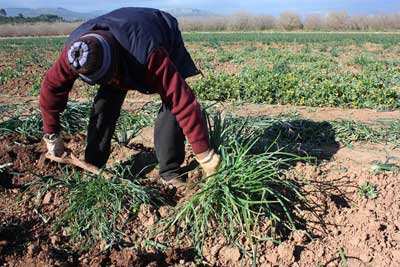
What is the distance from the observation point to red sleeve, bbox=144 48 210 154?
2256 mm

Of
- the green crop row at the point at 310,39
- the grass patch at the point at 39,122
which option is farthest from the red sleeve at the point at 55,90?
the green crop row at the point at 310,39

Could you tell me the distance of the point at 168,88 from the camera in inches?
91.0

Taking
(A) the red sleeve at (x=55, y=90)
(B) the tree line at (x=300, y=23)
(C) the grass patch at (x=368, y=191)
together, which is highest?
(A) the red sleeve at (x=55, y=90)

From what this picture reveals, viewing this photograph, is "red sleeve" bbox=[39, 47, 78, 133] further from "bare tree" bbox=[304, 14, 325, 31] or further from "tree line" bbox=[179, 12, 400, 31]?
"bare tree" bbox=[304, 14, 325, 31]

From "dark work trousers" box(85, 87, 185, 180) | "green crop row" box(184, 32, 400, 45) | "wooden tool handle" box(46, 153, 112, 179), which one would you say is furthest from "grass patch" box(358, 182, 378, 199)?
"green crop row" box(184, 32, 400, 45)

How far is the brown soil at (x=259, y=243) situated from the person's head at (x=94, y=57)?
0.93 metres

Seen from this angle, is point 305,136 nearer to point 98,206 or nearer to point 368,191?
point 368,191

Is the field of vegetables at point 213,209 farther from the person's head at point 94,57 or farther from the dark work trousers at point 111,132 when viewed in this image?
the person's head at point 94,57

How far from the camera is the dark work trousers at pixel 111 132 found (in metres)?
2.87

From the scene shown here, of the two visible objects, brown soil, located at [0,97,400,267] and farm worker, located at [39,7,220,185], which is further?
brown soil, located at [0,97,400,267]

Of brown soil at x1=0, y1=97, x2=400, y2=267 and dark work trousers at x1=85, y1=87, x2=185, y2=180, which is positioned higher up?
dark work trousers at x1=85, y1=87, x2=185, y2=180

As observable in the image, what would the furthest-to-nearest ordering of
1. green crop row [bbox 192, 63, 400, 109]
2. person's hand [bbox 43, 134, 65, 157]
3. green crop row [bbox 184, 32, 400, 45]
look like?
green crop row [bbox 184, 32, 400, 45] < green crop row [bbox 192, 63, 400, 109] < person's hand [bbox 43, 134, 65, 157]

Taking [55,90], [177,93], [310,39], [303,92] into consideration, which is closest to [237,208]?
[177,93]

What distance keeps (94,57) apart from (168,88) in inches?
17.6
